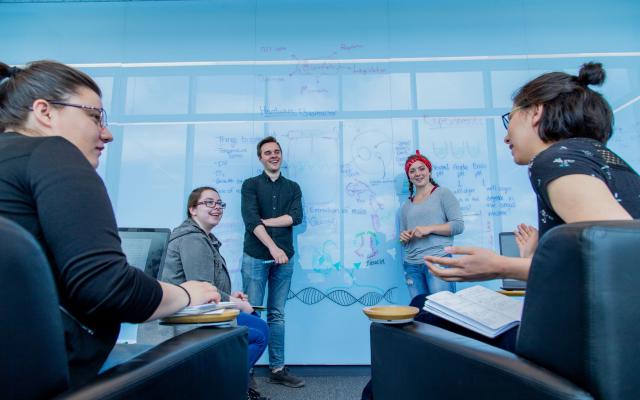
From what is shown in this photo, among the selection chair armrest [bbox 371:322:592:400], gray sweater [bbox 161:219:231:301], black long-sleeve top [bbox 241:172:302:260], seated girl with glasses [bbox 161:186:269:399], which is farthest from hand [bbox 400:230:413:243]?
chair armrest [bbox 371:322:592:400]

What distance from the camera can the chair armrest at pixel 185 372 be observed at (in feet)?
1.98

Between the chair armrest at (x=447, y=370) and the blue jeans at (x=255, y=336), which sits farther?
the blue jeans at (x=255, y=336)

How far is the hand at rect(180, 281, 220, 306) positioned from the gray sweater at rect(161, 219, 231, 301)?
753 mm

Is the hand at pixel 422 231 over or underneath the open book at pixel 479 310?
over

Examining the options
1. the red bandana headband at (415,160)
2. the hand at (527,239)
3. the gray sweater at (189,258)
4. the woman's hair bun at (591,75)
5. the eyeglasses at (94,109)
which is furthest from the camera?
the red bandana headband at (415,160)

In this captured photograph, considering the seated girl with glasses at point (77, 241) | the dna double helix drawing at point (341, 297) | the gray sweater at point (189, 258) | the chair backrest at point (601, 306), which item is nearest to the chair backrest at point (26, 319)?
the seated girl with glasses at point (77, 241)

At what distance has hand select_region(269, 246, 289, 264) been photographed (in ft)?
8.79

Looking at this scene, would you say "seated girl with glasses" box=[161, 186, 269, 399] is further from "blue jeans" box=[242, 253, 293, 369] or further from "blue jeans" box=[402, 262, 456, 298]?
"blue jeans" box=[402, 262, 456, 298]

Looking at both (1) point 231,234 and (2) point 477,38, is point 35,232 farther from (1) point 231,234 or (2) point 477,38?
(2) point 477,38

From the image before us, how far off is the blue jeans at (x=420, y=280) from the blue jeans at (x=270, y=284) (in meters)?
0.88

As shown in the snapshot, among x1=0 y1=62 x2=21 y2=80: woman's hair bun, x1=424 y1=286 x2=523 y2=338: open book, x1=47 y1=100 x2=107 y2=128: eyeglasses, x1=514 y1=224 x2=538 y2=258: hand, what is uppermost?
x1=0 y1=62 x2=21 y2=80: woman's hair bun

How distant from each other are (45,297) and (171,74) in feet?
10.7

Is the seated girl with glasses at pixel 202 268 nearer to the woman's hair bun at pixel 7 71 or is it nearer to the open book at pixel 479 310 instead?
the open book at pixel 479 310

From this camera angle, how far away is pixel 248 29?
3.39 m
